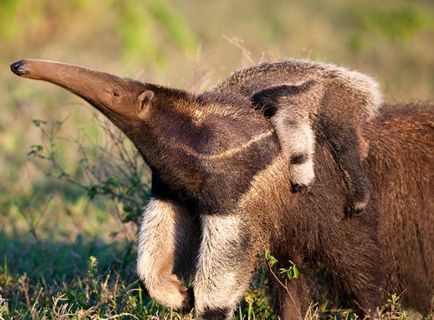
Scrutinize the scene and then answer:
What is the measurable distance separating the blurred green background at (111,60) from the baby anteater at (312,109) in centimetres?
97

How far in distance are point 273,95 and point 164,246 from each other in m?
1.16

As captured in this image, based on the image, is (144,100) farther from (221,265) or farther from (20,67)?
(221,265)

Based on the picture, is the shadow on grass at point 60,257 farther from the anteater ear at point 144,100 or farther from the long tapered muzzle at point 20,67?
the long tapered muzzle at point 20,67

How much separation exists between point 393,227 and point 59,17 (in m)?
12.1

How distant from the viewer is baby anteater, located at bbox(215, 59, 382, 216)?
17.4ft

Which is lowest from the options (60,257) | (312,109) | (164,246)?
(60,257)

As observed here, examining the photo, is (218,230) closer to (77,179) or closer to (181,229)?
(181,229)

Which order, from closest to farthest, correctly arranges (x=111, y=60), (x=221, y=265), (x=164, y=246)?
(x=221, y=265) < (x=164, y=246) < (x=111, y=60)

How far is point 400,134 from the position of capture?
6.11 m

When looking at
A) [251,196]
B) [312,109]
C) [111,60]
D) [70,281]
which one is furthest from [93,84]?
[111,60]

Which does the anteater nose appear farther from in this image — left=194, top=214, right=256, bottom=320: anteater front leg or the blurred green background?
the blurred green background

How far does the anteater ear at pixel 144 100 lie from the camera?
16.1 feet

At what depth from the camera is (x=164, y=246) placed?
5.38 meters

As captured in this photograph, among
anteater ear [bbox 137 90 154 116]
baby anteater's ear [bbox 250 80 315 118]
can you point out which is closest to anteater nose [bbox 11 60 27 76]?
anteater ear [bbox 137 90 154 116]
